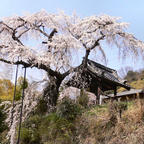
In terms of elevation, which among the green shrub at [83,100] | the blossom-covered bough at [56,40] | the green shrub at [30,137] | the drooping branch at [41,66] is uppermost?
the blossom-covered bough at [56,40]

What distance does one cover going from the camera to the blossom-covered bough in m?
5.98

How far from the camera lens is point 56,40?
21.6ft

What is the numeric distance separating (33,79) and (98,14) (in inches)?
136

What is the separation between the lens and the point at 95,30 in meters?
7.10

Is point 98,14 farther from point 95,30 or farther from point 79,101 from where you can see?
point 79,101

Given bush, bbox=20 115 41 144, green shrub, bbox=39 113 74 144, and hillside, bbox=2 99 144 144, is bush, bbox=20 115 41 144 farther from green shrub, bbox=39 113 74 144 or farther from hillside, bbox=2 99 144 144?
green shrub, bbox=39 113 74 144

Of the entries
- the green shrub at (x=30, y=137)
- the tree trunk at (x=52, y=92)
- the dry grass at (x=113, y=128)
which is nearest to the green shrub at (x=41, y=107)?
the tree trunk at (x=52, y=92)

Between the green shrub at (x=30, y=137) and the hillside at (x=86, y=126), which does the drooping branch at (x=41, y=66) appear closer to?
the hillside at (x=86, y=126)

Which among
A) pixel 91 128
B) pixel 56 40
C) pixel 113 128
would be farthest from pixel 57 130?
pixel 56 40

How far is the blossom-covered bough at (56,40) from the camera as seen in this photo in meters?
5.98

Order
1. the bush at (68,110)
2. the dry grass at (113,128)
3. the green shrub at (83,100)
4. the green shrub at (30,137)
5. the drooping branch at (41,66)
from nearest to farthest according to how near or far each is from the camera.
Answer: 1. the dry grass at (113,128)
2. the green shrub at (30,137)
3. the bush at (68,110)
4. the drooping branch at (41,66)
5. the green shrub at (83,100)

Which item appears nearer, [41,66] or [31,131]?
[31,131]

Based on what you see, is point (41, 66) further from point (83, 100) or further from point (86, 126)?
point (86, 126)

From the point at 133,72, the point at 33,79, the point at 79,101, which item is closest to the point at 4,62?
the point at 33,79
